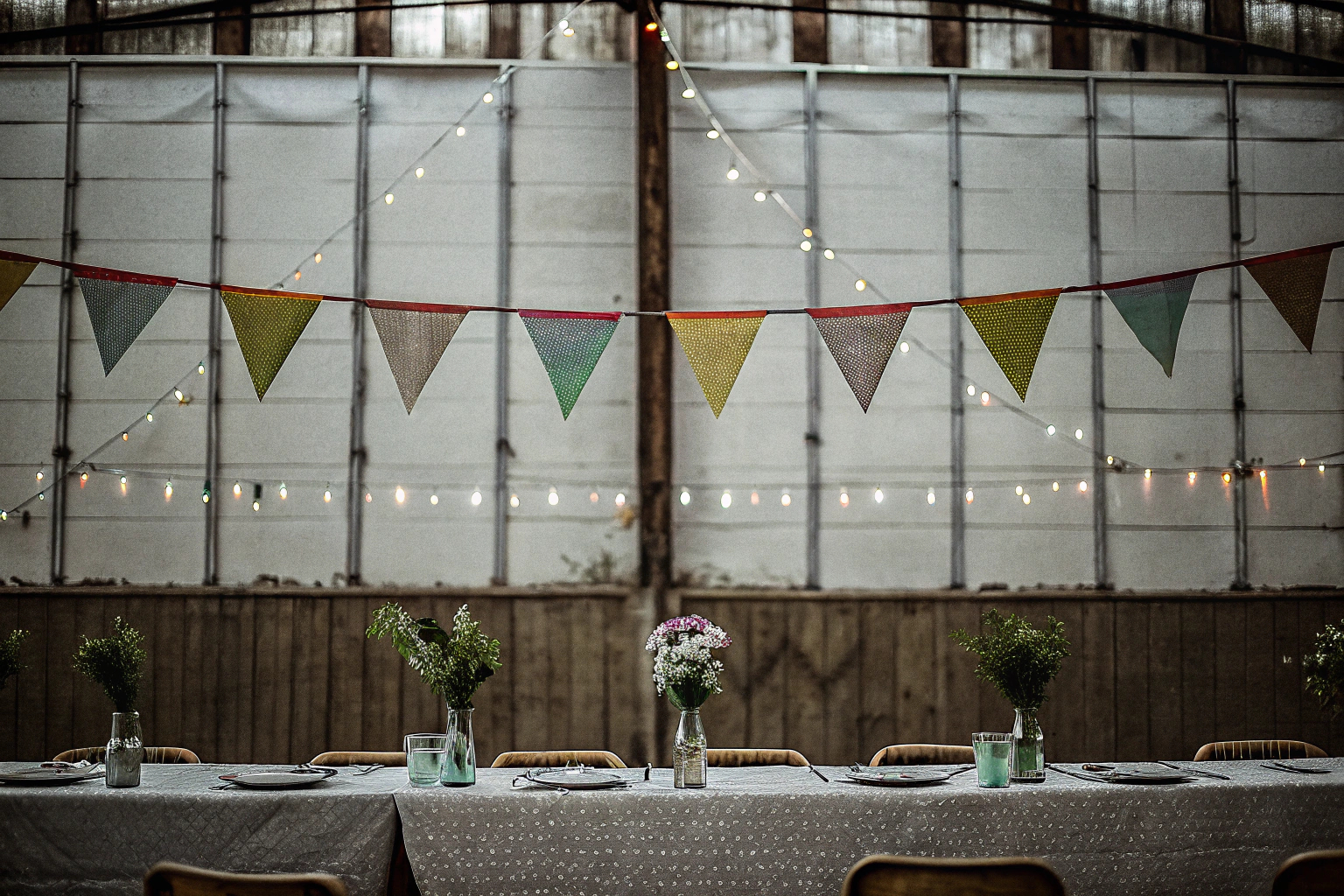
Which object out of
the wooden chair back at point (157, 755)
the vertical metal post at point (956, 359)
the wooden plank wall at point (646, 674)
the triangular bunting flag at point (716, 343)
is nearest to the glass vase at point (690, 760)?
the triangular bunting flag at point (716, 343)

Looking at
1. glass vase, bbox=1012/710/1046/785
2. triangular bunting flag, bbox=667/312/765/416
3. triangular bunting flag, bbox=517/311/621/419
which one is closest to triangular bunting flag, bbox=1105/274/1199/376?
triangular bunting flag, bbox=667/312/765/416

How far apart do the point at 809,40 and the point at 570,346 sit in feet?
10.5

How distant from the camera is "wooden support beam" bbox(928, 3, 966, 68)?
6.29m

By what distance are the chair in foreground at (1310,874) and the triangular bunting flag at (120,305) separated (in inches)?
136

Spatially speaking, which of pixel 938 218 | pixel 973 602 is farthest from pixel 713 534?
pixel 938 218

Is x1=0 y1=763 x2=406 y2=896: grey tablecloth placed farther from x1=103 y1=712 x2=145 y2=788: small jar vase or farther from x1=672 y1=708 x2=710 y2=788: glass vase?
x1=672 y1=708 x2=710 y2=788: glass vase

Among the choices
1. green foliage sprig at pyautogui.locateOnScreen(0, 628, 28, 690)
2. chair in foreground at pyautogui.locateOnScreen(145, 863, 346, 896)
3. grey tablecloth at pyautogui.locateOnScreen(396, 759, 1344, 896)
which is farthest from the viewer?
green foliage sprig at pyautogui.locateOnScreen(0, 628, 28, 690)

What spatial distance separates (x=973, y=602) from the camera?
5910 mm

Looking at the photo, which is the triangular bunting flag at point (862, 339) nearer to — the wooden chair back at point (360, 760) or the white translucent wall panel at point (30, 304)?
the wooden chair back at point (360, 760)

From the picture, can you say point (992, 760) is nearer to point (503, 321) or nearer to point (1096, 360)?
point (1096, 360)

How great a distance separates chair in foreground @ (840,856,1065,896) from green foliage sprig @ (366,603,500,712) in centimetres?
121

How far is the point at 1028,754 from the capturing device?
9.53 feet

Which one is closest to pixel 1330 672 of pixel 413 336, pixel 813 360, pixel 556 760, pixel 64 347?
pixel 556 760

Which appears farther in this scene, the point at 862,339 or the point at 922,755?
the point at 862,339
